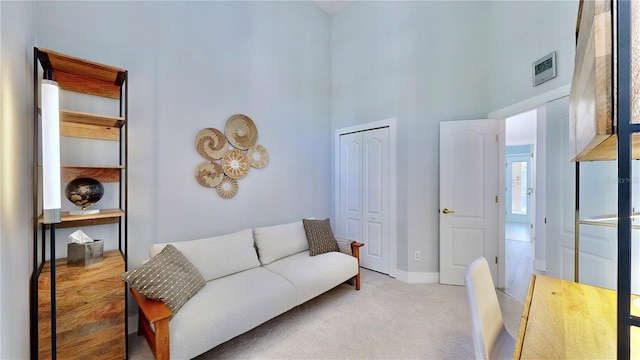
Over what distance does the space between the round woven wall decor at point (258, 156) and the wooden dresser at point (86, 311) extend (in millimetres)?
1598

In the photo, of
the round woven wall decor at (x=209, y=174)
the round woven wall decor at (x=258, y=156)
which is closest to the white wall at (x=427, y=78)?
the round woven wall decor at (x=258, y=156)

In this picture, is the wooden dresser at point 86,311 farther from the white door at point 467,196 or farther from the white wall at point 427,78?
the white door at point 467,196

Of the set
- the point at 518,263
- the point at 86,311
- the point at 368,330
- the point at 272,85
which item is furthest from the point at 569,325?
the point at 518,263

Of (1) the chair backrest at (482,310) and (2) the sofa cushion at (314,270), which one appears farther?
(2) the sofa cushion at (314,270)

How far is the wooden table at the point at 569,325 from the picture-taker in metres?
0.91

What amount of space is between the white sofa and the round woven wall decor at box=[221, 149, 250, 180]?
671mm

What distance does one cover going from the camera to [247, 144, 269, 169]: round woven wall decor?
3.03 m

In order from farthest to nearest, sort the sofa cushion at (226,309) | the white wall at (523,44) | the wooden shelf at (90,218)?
the white wall at (523,44) → the wooden shelf at (90,218) → the sofa cushion at (226,309)

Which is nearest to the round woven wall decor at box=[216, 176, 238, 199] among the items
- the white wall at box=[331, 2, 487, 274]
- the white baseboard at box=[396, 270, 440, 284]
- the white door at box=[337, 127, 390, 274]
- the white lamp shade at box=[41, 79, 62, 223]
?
the white lamp shade at box=[41, 79, 62, 223]

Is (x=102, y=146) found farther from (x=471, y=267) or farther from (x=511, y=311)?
(x=511, y=311)

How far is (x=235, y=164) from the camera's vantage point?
287cm

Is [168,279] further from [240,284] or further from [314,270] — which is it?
[314,270]

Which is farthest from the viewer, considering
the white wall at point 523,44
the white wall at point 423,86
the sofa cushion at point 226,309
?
the white wall at point 423,86

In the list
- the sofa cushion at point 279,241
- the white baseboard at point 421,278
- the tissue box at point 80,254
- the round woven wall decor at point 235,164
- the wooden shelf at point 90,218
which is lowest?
the white baseboard at point 421,278
